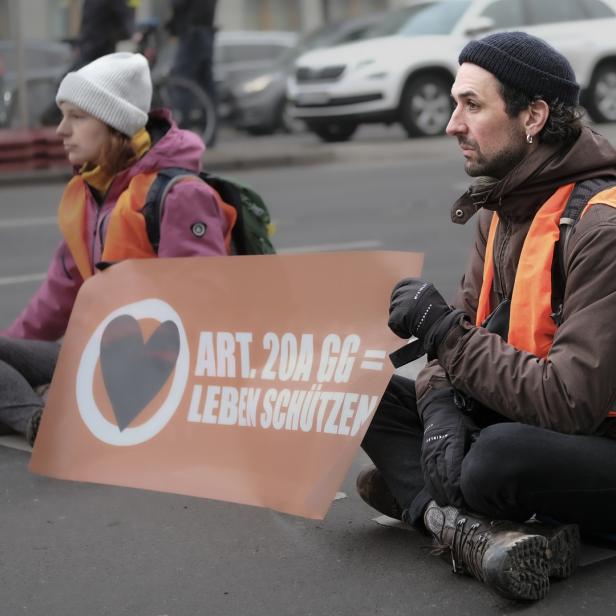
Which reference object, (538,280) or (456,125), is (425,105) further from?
(538,280)

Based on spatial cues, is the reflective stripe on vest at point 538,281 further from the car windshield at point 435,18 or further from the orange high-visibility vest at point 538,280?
the car windshield at point 435,18

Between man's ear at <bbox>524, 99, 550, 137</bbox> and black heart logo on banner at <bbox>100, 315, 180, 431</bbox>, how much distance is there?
1419 millimetres

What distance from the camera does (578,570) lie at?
3621 millimetres

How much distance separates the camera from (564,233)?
11.6ft

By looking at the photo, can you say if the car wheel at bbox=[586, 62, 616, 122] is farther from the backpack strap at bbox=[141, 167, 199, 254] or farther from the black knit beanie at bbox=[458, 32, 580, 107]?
the black knit beanie at bbox=[458, 32, 580, 107]

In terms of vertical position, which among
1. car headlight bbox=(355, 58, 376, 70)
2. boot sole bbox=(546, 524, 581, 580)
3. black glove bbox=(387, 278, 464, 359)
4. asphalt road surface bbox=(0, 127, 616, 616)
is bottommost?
car headlight bbox=(355, 58, 376, 70)

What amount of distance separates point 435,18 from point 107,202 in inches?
491

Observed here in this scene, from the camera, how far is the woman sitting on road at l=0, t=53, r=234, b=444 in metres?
5.00

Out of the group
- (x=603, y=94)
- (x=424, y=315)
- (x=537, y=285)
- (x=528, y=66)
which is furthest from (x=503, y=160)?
(x=603, y=94)

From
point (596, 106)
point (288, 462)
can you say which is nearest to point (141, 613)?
point (288, 462)

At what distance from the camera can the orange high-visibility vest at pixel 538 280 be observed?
352cm

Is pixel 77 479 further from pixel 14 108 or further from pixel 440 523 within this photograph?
pixel 14 108

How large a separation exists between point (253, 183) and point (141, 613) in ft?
34.7

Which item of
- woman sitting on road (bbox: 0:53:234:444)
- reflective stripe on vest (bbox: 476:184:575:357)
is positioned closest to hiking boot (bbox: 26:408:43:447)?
woman sitting on road (bbox: 0:53:234:444)
